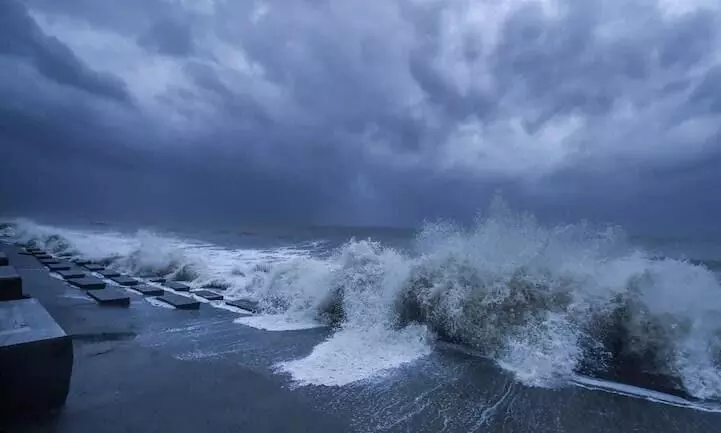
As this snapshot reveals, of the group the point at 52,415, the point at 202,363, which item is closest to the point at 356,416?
the point at 202,363

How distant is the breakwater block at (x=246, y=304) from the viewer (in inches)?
356

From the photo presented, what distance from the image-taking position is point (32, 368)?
347 cm

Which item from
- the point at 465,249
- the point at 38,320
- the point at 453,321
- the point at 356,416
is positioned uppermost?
the point at 465,249

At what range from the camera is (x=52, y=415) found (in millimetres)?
3682

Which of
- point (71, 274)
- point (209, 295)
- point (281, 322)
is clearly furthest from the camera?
point (71, 274)

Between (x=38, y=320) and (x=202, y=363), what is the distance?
2013mm

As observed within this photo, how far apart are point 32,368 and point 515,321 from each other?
6.36 m

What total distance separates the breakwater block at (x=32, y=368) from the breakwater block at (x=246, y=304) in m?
5.18

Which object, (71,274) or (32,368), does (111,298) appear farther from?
(32,368)

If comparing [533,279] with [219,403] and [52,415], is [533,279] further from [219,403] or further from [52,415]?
[52,415]

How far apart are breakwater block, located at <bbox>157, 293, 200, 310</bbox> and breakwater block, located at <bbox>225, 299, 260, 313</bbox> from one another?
0.82 meters

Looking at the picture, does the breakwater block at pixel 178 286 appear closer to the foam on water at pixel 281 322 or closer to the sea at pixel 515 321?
the sea at pixel 515 321

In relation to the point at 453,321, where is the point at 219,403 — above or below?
below

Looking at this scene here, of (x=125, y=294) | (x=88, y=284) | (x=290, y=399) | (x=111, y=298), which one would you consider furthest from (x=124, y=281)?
(x=290, y=399)
